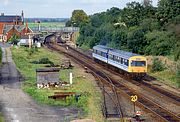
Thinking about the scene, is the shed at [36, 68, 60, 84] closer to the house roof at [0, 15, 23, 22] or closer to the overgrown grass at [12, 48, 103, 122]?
the overgrown grass at [12, 48, 103, 122]

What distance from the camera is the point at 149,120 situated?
27062mm

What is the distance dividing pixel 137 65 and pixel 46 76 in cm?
942

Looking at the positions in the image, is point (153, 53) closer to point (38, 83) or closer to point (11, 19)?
point (38, 83)

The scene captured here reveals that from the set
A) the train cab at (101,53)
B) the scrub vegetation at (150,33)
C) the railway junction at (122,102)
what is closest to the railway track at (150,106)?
the railway junction at (122,102)

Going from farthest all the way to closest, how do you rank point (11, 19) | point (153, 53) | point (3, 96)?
1. point (11, 19)
2. point (153, 53)
3. point (3, 96)

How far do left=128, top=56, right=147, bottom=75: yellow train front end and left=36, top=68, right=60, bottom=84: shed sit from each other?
7.98 meters

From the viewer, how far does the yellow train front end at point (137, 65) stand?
148 feet

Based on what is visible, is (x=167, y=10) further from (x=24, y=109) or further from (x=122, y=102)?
(x=24, y=109)

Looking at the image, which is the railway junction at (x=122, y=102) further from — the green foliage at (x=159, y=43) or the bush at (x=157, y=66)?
the green foliage at (x=159, y=43)

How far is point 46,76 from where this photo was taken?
40.4 metres

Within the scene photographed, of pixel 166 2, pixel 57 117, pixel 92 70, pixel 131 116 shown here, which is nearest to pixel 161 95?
pixel 131 116

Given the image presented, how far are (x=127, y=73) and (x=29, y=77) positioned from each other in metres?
9.62

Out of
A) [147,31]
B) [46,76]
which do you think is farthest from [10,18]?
[46,76]

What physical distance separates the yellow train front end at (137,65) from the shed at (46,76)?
7.98m
